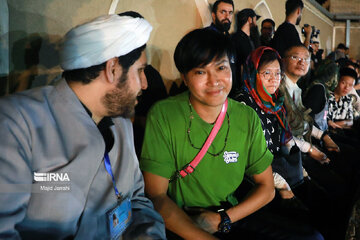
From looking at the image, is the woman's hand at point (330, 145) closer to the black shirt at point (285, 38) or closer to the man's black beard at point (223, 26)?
the black shirt at point (285, 38)

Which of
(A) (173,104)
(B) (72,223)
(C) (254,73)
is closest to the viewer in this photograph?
(B) (72,223)

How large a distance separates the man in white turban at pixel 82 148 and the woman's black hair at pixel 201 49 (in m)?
0.35

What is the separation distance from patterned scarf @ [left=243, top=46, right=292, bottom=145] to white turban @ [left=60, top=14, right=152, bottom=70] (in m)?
1.46

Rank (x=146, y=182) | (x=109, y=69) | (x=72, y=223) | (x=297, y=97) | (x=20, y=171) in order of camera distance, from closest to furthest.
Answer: (x=20, y=171), (x=72, y=223), (x=109, y=69), (x=146, y=182), (x=297, y=97)

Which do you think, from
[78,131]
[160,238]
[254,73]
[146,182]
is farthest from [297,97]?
[78,131]

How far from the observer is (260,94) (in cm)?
243

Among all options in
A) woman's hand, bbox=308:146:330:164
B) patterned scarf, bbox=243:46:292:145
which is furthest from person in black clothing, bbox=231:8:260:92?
woman's hand, bbox=308:146:330:164

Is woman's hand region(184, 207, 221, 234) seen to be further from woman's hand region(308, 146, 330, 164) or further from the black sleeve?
the black sleeve

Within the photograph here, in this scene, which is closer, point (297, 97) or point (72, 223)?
point (72, 223)

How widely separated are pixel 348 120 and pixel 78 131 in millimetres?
4765

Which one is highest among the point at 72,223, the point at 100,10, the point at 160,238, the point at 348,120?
the point at 100,10

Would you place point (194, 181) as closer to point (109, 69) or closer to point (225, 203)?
point (225, 203)

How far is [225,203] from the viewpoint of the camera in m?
1.75

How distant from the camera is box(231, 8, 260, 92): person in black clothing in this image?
3530 mm
